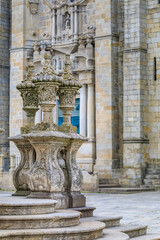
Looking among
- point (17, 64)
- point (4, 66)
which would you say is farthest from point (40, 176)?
point (4, 66)

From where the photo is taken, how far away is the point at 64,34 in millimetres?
26047

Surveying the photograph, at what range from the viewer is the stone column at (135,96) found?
2223 cm

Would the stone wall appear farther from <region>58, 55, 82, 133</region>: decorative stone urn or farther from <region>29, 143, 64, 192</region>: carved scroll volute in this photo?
<region>29, 143, 64, 192</region>: carved scroll volute

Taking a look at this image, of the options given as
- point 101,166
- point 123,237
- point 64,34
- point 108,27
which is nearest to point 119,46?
point 108,27

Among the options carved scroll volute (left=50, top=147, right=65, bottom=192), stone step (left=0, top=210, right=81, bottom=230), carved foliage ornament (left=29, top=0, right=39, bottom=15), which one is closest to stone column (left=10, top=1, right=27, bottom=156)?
carved foliage ornament (left=29, top=0, right=39, bottom=15)

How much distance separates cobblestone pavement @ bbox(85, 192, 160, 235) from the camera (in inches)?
486

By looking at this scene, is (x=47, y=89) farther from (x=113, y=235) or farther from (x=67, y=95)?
(x=113, y=235)

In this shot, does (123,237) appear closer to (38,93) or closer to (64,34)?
(38,93)

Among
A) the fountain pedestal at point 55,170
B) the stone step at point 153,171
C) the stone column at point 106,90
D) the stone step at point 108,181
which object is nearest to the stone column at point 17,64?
the stone column at point 106,90

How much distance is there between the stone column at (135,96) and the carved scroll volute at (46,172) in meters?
12.0

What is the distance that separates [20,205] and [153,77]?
575 inches

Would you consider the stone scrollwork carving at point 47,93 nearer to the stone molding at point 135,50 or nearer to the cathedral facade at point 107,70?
the cathedral facade at point 107,70

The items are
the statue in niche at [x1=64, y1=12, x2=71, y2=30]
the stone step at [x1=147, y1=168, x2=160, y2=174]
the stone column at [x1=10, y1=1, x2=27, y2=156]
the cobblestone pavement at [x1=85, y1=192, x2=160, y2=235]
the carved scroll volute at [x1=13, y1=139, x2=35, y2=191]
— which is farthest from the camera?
the stone column at [x1=10, y1=1, x2=27, y2=156]

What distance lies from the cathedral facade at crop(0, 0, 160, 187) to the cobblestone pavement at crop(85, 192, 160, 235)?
8.85 ft
